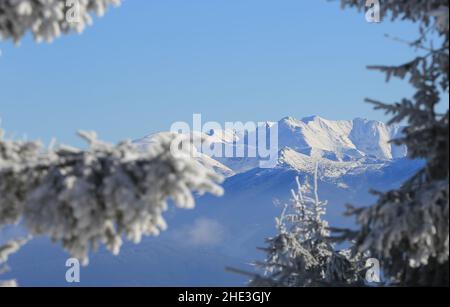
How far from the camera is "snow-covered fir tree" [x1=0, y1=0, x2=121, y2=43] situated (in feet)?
22.7

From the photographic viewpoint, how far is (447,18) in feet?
25.1

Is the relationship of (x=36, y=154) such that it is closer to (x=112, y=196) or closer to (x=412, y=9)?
(x=112, y=196)

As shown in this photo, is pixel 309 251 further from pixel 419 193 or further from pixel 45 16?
pixel 45 16

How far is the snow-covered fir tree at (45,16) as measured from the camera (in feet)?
22.7

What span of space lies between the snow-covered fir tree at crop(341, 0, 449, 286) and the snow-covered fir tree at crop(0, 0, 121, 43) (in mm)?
4205

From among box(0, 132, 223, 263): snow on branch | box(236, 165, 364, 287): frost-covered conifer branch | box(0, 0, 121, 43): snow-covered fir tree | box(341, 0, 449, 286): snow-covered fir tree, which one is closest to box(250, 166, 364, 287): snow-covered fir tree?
box(236, 165, 364, 287): frost-covered conifer branch

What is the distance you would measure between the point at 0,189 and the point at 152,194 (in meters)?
1.96

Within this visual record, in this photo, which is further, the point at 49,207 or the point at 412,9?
the point at 412,9

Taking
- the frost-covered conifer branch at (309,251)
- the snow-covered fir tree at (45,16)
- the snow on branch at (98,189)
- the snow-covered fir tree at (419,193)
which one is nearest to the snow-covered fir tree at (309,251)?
the frost-covered conifer branch at (309,251)

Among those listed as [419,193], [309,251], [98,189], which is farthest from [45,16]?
[309,251]

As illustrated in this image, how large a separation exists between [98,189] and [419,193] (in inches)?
167

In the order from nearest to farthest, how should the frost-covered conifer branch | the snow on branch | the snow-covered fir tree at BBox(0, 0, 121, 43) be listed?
the snow on branch < the snow-covered fir tree at BBox(0, 0, 121, 43) < the frost-covered conifer branch

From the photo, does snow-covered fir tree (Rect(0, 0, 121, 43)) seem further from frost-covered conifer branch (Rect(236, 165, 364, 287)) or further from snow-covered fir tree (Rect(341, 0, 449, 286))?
frost-covered conifer branch (Rect(236, 165, 364, 287))
